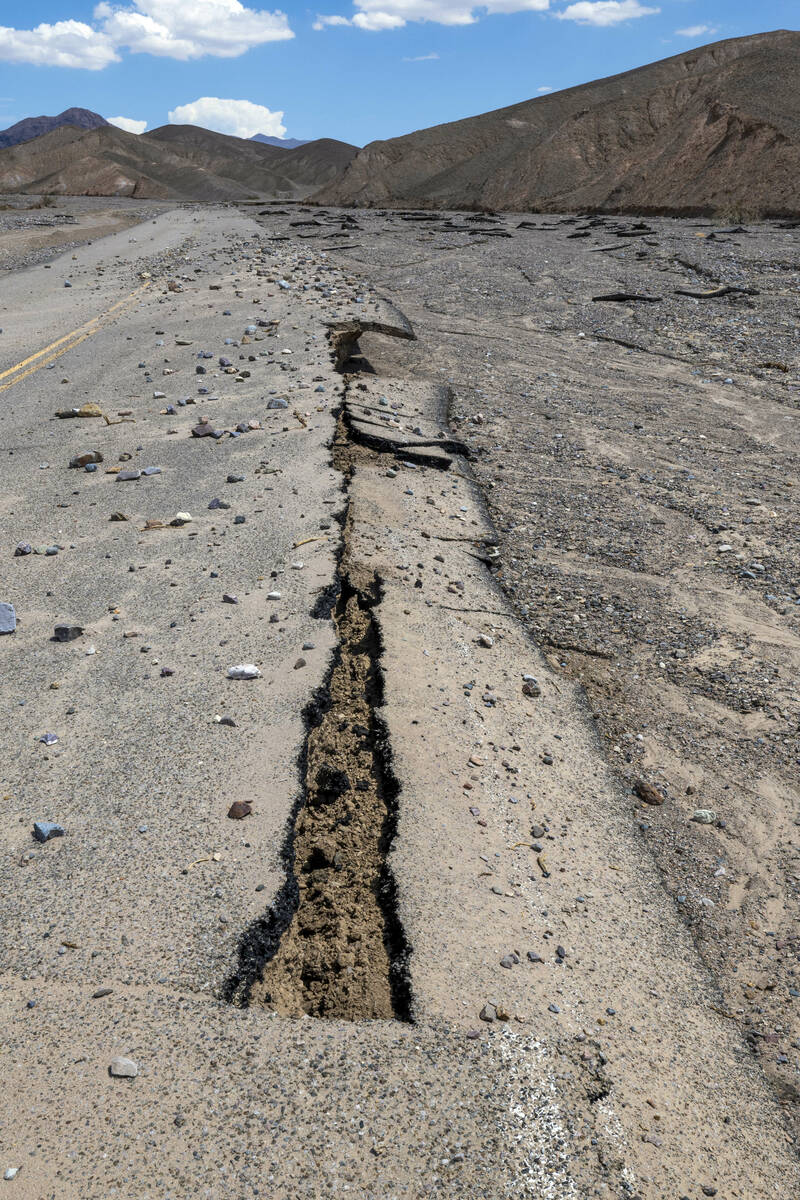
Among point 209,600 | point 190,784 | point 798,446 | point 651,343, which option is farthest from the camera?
point 651,343

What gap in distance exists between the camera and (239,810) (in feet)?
8.94

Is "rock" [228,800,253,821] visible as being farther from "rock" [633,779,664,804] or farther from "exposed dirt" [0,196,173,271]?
"exposed dirt" [0,196,173,271]

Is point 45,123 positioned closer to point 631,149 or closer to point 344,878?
point 631,149

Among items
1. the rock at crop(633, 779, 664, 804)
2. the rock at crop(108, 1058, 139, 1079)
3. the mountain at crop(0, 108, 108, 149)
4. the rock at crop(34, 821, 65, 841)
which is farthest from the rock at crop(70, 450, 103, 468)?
the mountain at crop(0, 108, 108, 149)

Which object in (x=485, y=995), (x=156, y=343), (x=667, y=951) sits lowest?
(x=667, y=951)

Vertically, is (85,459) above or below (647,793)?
above

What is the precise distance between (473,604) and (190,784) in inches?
77.3

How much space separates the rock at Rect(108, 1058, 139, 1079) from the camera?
192cm

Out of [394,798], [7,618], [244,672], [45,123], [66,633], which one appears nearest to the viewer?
[394,798]

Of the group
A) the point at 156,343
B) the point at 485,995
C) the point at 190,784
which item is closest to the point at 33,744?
the point at 190,784

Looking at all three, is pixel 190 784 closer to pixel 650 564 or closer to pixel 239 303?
pixel 650 564

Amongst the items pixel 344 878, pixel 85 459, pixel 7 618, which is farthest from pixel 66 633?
pixel 85 459

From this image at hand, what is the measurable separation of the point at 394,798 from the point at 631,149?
140ft

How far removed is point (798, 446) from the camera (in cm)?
707
